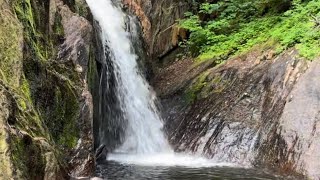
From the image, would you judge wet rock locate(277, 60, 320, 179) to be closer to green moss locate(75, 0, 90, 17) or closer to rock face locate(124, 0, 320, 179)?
rock face locate(124, 0, 320, 179)

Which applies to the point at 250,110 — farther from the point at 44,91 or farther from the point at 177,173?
the point at 44,91

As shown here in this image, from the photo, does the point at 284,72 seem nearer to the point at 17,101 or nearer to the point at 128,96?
the point at 128,96

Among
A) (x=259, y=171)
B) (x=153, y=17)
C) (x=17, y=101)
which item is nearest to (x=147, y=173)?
(x=259, y=171)

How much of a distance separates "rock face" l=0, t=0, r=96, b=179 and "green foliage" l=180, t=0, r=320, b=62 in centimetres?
533

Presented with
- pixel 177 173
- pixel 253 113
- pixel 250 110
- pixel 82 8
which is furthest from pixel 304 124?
pixel 82 8

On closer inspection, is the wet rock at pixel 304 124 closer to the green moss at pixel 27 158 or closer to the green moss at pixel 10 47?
the green moss at pixel 27 158

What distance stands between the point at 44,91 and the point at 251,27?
27.8ft

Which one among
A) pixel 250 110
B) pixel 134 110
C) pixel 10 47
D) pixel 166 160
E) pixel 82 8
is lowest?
pixel 166 160

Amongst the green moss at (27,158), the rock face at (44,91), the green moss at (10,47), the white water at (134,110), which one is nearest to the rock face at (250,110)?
the white water at (134,110)

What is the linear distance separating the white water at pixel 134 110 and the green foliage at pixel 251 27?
2.55 meters

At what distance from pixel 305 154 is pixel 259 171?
1021 mm

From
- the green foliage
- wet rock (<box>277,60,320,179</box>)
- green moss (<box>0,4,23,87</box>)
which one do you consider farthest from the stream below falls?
the green foliage

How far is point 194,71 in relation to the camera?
44.5 ft

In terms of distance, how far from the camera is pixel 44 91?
7664mm
